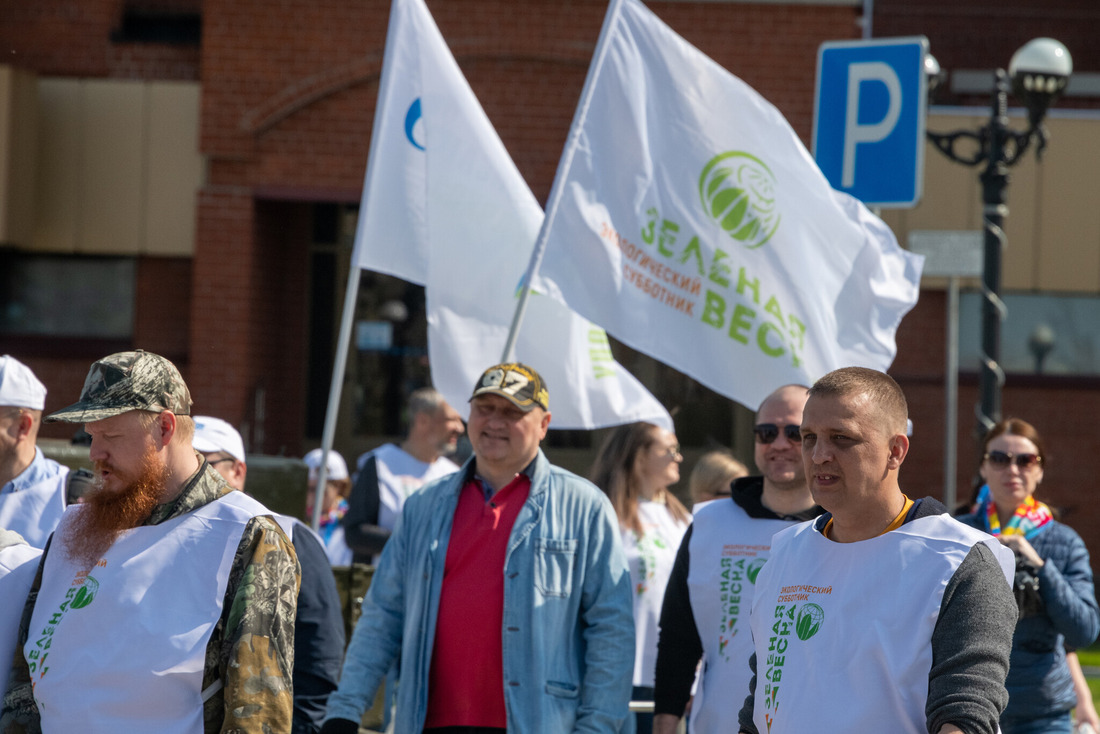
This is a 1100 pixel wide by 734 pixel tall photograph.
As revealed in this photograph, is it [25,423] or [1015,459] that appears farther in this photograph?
[1015,459]

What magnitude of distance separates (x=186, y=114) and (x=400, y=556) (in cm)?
959

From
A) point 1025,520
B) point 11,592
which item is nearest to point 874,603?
point 11,592

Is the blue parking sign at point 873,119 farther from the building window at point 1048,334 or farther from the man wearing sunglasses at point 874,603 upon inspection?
the building window at point 1048,334

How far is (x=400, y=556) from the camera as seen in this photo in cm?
432

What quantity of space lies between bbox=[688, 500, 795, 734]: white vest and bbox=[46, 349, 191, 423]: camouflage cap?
185 centimetres

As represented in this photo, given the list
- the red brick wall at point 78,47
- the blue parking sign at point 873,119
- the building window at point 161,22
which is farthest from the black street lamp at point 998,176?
the building window at point 161,22

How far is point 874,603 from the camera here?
2.67 metres

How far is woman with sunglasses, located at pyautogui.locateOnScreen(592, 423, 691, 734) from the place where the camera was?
5816 mm

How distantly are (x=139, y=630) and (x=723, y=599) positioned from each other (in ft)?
6.44

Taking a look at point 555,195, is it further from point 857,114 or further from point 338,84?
point 338,84

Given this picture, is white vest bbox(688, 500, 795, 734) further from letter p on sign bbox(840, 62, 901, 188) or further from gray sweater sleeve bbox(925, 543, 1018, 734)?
letter p on sign bbox(840, 62, 901, 188)

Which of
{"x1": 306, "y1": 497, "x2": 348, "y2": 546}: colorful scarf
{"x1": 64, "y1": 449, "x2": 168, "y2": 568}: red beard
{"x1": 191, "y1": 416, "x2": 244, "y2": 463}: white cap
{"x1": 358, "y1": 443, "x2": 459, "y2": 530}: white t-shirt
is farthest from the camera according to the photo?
{"x1": 306, "y1": 497, "x2": 348, "y2": 546}: colorful scarf

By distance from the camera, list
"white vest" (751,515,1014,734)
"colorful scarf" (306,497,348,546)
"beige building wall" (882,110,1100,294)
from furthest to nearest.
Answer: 1. "beige building wall" (882,110,1100,294)
2. "colorful scarf" (306,497,348,546)
3. "white vest" (751,515,1014,734)

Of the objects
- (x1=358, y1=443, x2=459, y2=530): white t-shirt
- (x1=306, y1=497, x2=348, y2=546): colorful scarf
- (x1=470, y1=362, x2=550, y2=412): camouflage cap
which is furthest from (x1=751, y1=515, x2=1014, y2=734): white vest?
(x1=306, y1=497, x2=348, y2=546): colorful scarf
